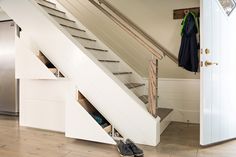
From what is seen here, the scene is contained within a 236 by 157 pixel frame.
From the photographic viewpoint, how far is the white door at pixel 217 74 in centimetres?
240

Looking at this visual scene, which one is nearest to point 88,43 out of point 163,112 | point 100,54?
point 100,54

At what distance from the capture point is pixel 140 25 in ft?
11.5

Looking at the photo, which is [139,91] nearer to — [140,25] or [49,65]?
[140,25]

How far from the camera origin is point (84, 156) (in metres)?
2.18

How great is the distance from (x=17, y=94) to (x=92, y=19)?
1980mm

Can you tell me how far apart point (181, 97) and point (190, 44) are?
1.05 m

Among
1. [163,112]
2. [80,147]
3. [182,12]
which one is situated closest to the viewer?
[80,147]

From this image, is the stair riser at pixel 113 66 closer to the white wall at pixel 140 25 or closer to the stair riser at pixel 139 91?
the white wall at pixel 140 25

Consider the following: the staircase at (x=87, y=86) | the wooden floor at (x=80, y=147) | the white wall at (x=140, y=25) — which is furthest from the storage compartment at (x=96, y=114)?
the white wall at (x=140, y=25)

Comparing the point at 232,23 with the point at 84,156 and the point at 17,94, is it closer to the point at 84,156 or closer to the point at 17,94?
the point at 84,156

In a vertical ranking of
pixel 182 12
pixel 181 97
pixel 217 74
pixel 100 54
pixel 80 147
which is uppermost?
pixel 182 12

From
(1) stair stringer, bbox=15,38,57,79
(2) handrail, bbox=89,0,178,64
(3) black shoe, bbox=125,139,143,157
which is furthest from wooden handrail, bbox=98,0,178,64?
(3) black shoe, bbox=125,139,143,157

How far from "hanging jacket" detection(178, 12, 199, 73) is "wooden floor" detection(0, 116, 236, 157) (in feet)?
3.21

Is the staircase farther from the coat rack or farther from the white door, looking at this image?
the coat rack
